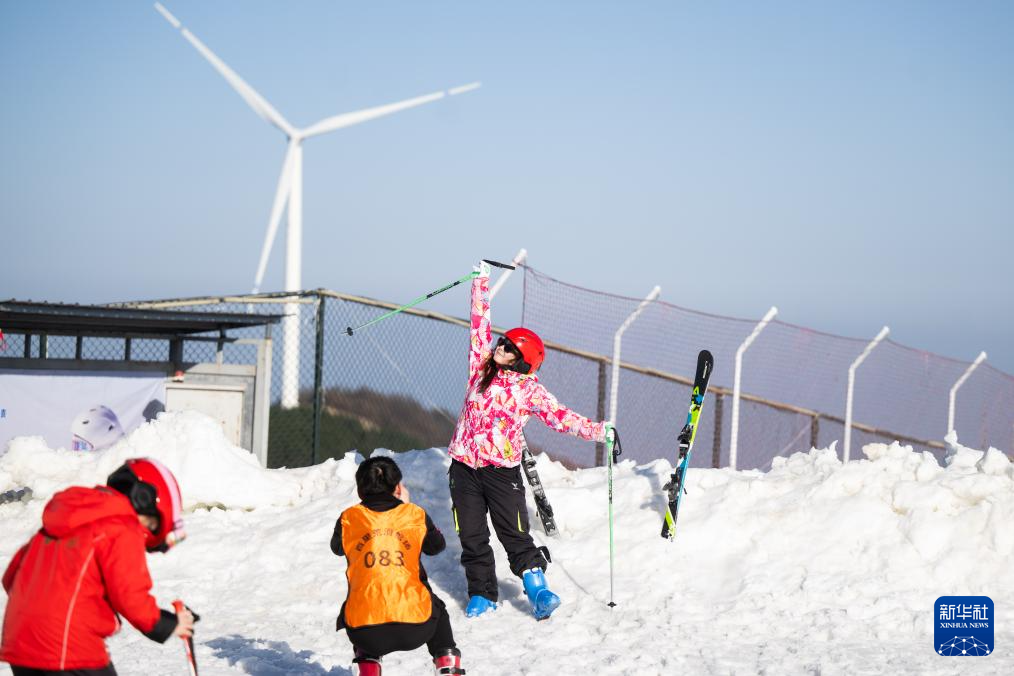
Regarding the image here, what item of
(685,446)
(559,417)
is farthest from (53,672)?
(685,446)

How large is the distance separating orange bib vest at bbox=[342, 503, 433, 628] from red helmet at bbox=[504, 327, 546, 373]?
2222 millimetres

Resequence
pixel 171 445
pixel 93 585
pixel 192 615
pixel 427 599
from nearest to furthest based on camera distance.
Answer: pixel 93 585 → pixel 192 615 → pixel 427 599 → pixel 171 445

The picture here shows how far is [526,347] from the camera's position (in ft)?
23.1

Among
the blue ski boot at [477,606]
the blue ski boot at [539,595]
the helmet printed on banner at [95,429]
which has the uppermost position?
the helmet printed on banner at [95,429]

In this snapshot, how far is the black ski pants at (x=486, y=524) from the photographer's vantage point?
701 cm

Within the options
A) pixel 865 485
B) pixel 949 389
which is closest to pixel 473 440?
pixel 865 485

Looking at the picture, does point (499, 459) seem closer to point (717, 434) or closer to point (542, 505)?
point (542, 505)

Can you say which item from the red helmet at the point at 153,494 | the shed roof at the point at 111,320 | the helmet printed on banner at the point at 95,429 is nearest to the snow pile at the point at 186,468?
the helmet printed on banner at the point at 95,429

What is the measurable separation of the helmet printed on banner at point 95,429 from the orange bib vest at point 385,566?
6775mm

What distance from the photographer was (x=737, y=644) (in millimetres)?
6453

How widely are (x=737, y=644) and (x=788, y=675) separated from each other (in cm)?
64

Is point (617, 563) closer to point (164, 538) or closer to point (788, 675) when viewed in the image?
point (788, 675)

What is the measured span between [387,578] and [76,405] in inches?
283

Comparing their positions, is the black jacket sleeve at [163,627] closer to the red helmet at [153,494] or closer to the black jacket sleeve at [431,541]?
the red helmet at [153,494]
